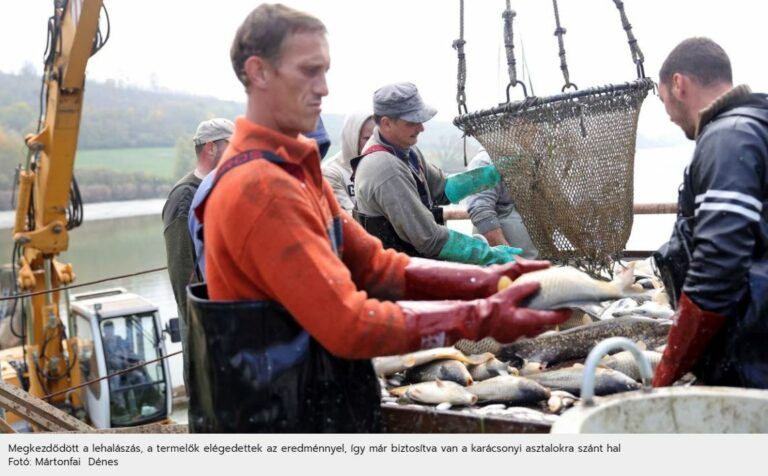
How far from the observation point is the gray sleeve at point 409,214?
4.39 m

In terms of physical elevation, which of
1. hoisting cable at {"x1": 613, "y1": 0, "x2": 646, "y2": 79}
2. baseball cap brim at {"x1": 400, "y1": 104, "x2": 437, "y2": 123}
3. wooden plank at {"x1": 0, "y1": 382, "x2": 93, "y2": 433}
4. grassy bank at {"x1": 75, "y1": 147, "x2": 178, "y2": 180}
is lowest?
grassy bank at {"x1": 75, "y1": 147, "x2": 178, "y2": 180}

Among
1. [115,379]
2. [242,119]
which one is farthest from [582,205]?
[115,379]

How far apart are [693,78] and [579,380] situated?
130 cm

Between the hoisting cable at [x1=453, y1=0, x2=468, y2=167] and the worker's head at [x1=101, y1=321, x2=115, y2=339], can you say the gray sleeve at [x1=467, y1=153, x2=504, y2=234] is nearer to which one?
the hoisting cable at [x1=453, y1=0, x2=468, y2=167]

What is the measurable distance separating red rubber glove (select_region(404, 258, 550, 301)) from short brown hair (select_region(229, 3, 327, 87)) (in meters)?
0.87

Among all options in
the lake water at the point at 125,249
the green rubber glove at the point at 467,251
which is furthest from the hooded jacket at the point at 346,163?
Answer: the lake water at the point at 125,249

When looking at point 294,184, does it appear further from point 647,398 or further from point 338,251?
point 647,398

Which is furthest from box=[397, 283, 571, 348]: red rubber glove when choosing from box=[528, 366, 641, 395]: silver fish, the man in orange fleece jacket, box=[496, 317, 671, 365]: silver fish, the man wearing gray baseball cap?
the man wearing gray baseball cap

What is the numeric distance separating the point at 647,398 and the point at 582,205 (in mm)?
2159

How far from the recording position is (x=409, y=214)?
14.4 feet

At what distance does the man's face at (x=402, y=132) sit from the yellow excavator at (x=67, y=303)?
2142 millimetres

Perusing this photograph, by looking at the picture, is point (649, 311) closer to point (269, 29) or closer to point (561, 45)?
point (561, 45)

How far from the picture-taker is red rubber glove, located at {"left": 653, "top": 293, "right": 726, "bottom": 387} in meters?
2.84

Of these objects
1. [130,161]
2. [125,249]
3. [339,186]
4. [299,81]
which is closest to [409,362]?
[299,81]
